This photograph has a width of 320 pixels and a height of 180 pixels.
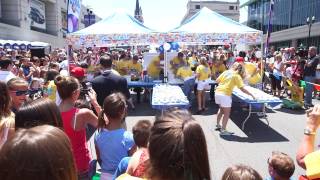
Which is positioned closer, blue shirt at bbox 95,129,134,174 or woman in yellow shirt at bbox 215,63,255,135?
blue shirt at bbox 95,129,134,174

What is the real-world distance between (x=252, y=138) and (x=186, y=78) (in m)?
4.23

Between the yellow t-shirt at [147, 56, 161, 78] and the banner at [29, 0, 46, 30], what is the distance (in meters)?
38.4

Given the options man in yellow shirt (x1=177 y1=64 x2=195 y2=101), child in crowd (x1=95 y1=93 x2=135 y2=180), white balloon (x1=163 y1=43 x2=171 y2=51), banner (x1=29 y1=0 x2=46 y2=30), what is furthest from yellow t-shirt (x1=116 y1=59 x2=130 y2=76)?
banner (x1=29 y1=0 x2=46 y2=30)

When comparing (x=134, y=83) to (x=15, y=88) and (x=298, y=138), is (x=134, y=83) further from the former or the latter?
(x=15, y=88)

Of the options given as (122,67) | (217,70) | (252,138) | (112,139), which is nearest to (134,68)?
(122,67)

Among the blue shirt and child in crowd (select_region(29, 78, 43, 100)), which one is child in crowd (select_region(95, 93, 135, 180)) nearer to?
the blue shirt

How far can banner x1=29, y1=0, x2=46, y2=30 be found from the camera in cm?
4791

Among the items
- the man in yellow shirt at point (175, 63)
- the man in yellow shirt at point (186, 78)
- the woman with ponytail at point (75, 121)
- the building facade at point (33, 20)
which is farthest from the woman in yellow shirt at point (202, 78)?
the building facade at point (33, 20)

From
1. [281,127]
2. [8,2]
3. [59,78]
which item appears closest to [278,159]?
[59,78]

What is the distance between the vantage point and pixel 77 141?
3.43 metres

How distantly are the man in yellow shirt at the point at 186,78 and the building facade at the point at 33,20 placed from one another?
30.2 m

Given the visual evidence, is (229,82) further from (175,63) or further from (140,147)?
(140,147)

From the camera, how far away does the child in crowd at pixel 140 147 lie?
93.4 inches

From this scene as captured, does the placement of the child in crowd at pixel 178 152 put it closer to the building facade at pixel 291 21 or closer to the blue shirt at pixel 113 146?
the blue shirt at pixel 113 146
